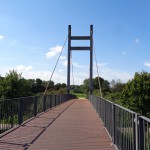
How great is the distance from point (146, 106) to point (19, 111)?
26.9 metres

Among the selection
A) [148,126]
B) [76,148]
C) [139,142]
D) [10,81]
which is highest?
[10,81]

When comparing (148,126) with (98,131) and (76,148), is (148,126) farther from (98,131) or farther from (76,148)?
(98,131)

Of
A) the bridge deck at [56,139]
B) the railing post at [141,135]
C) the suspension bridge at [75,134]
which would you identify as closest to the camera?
the railing post at [141,135]

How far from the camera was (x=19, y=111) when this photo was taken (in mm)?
9188

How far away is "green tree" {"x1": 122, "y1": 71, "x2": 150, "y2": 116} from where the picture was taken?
34.0 metres

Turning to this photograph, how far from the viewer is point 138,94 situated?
34750mm

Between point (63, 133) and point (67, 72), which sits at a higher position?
point (67, 72)

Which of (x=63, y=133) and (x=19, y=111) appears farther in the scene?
(x=19, y=111)

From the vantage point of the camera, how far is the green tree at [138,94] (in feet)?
111

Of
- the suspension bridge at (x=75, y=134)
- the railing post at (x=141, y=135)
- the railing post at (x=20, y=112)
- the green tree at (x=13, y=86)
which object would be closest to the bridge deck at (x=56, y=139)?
the suspension bridge at (x=75, y=134)

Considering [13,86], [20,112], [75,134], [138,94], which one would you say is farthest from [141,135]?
[138,94]

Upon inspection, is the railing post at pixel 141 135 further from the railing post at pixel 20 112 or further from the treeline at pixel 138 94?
the treeline at pixel 138 94

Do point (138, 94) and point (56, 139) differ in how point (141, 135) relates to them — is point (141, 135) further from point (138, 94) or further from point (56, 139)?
point (138, 94)

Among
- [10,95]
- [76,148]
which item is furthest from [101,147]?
[10,95]
